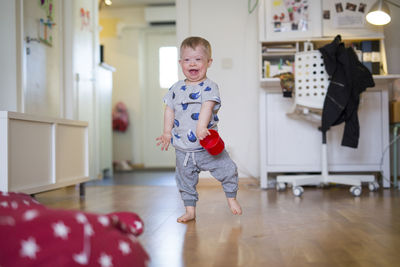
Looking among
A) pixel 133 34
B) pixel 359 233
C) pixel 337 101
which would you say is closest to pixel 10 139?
pixel 359 233

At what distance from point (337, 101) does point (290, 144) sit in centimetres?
67

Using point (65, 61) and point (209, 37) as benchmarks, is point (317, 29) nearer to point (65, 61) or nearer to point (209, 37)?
point (209, 37)

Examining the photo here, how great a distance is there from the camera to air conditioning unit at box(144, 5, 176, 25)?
6137 mm

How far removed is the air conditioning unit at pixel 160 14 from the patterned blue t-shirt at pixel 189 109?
4.61m

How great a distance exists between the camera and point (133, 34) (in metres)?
6.39

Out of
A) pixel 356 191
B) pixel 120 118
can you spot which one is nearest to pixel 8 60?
pixel 356 191

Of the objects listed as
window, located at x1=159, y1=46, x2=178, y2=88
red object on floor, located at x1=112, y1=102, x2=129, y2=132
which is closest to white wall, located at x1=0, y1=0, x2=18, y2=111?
red object on floor, located at x1=112, y1=102, x2=129, y2=132

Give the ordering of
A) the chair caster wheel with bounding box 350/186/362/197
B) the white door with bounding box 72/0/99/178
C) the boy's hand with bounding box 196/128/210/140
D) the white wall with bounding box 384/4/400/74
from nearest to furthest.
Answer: the boy's hand with bounding box 196/128/210/140 < the chair caster wheel with bounding box 350/186/362/197 < the white wall with bounding box 384/4/400/74 < the white door with bounding box 72/0/99/178

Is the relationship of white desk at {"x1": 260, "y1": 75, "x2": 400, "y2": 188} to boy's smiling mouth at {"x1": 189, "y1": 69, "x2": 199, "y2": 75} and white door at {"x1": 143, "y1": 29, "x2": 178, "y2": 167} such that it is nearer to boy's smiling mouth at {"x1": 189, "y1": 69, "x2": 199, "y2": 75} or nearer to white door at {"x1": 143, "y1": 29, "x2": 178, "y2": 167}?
boy's smiling mouth at {"x1": 189, "y1": 69, "x2": 199, "y2": 75}

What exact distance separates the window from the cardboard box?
3679mm

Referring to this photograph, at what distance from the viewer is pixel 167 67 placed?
21.0 ft

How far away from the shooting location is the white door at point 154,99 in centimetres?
636

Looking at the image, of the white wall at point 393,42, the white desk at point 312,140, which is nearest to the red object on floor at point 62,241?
the white desk at point 312,140

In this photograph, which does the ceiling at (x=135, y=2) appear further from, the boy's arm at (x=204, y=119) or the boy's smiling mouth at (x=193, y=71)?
the boy's arm at (x=204, y=119)
